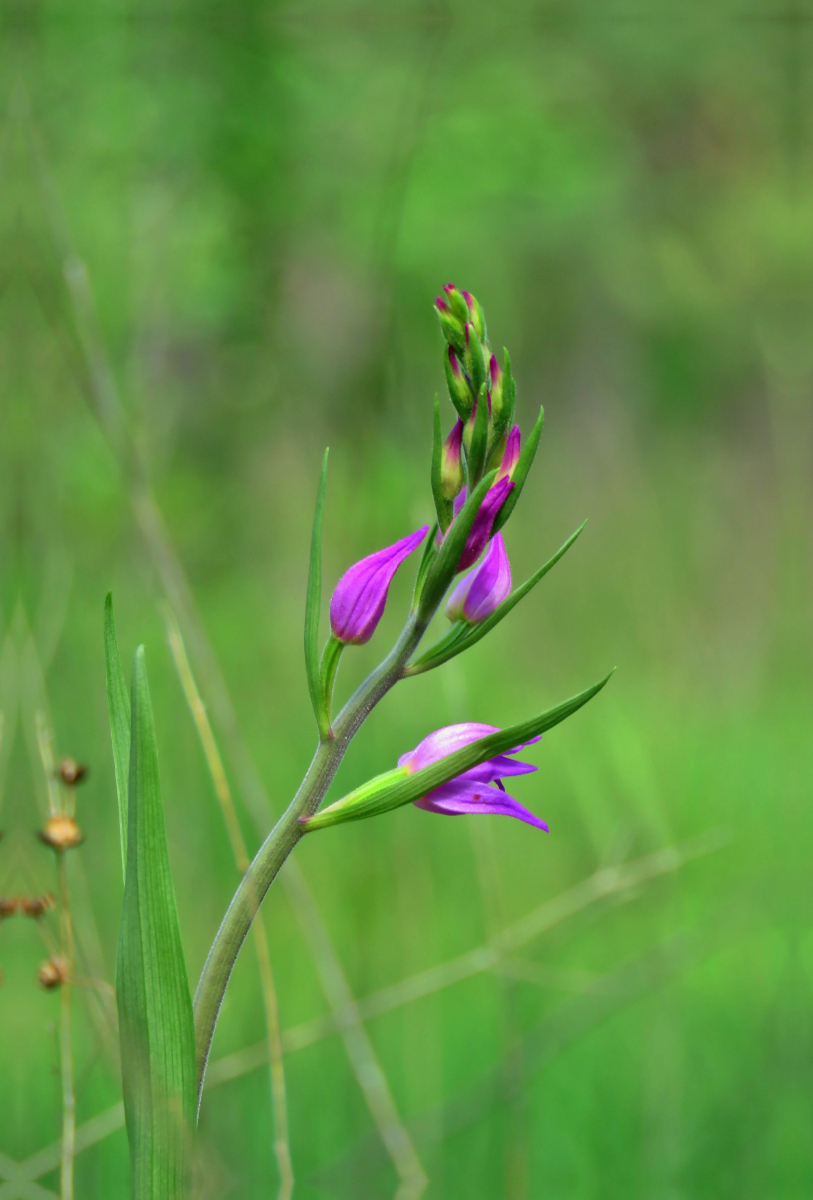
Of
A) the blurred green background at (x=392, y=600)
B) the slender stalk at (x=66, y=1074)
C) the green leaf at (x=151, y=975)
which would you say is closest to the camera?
Answer: the green leaf at (x=151, y=975)

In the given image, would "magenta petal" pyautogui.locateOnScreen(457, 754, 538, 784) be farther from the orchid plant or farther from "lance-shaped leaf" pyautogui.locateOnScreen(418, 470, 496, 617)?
"lance-shaped leaf" pyautogui.locateOnScreen(418, 470, 496, 617)

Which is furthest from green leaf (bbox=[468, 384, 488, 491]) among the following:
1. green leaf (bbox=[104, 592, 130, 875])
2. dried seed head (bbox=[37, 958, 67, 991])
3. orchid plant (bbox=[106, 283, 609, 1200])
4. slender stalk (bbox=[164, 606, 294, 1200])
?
dried seed head (bbox=[37, 958, 67, 991])

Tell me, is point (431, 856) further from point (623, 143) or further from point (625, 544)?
point (623, 143)

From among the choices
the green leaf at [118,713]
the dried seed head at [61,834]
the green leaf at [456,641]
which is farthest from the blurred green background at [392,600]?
the green leaf at [456,641]

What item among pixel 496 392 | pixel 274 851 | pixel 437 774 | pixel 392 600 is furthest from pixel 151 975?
pixel 392 600

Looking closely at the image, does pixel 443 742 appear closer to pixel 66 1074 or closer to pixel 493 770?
pixel 493 770

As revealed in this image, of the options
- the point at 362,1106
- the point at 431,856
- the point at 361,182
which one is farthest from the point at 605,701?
the point at 361,182

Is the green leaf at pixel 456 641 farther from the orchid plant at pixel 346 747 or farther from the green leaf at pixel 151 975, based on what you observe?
the green leaf at pixel 151 975
